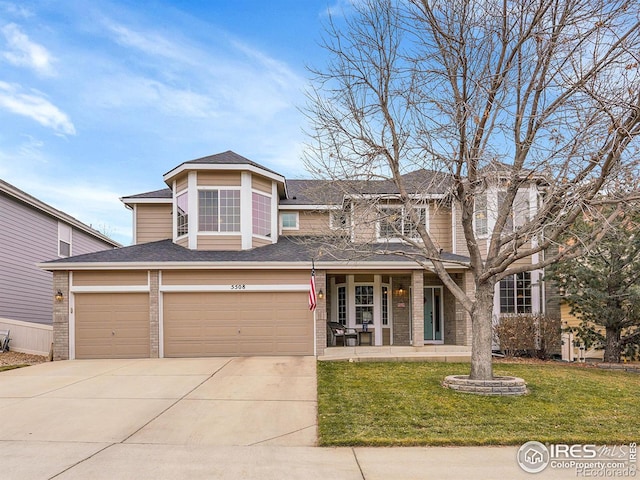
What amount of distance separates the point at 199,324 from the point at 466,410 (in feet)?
28.7

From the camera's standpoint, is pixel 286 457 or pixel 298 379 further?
pixel 298 379

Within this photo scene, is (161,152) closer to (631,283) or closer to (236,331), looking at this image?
(236,331)

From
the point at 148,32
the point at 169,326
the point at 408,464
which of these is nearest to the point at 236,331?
the point at 169,326

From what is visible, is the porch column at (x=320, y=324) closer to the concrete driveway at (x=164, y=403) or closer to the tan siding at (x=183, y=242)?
the concrete driveway at (x=164, y=403)

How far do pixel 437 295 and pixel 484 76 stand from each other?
9534mm

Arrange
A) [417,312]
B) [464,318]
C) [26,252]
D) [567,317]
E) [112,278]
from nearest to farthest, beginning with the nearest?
[112,278], [417,312], [464,318], [26,252], [567,317]

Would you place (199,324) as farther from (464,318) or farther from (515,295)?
(515,295)

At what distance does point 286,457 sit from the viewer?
5.71 metres

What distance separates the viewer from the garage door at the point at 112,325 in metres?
14.0

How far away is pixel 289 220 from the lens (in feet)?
59.3

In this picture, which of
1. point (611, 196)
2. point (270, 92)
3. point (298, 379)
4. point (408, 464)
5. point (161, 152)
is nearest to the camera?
point (408, 464)

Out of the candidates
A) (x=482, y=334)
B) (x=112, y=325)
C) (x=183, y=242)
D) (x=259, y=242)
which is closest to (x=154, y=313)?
(x=112, y=325)

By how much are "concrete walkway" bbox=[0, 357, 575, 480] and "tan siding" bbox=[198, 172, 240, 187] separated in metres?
6.90

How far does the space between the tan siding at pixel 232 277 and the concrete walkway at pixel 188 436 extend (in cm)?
387
